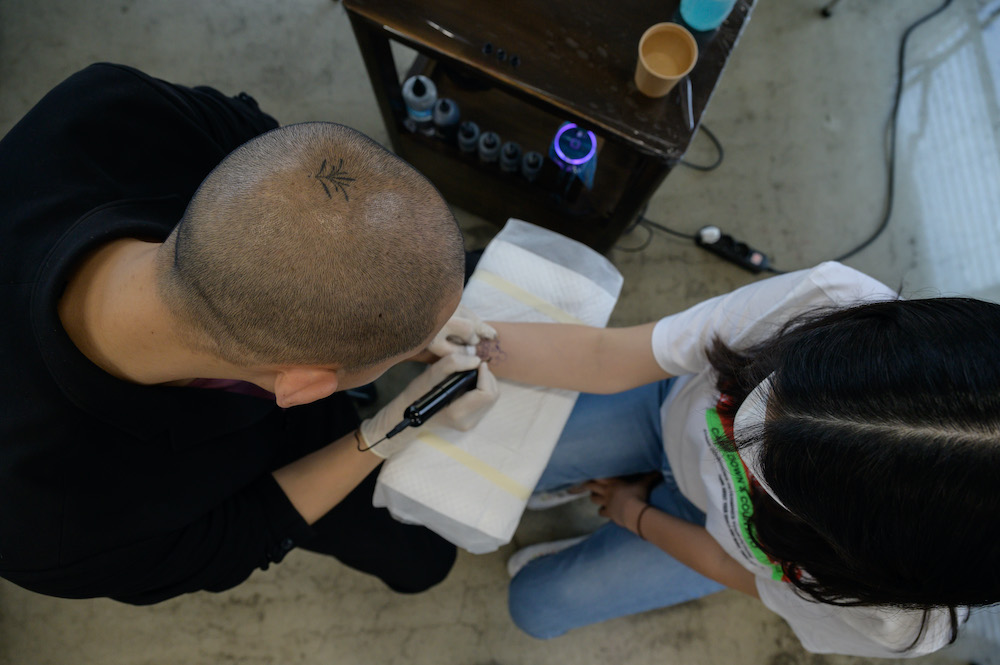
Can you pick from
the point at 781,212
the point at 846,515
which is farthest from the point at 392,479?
the point at 781,212

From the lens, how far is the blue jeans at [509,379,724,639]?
1.10m

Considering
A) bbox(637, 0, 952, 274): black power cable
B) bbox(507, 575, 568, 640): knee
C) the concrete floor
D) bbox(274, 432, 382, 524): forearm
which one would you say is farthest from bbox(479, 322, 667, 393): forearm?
bbox(637, 0, 952, 274): black power cable

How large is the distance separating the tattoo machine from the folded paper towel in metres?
0.07

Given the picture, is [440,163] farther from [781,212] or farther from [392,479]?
[781,212]

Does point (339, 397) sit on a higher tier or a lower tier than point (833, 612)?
lower

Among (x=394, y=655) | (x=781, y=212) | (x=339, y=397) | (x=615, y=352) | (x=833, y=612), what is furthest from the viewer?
(x=781, y=212)

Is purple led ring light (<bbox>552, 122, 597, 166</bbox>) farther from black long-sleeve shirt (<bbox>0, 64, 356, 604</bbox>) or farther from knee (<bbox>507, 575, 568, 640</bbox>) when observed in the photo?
knee (<bbox>507, 575, 568, 640</bbox>)

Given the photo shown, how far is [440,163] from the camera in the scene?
1411mm

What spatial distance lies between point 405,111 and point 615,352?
2.72 feet

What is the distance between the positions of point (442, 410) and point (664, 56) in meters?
0.76

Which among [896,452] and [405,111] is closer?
[896,452]

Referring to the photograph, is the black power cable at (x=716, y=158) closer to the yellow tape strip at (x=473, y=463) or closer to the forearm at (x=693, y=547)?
the forearm at (x=693, y=547)

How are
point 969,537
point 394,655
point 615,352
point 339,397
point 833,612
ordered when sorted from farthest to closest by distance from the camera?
point 394,655, point 339,397, point 615,352, point 833,612, point 969,537

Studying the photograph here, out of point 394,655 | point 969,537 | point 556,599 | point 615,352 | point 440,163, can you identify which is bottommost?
point 394,655
